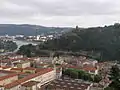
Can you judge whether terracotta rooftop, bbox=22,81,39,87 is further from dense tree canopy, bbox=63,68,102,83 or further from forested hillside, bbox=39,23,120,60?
forested hillside, bbox=39,23,120,60

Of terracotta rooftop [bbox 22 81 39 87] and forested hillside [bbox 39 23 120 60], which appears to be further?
forested hillside [bbox 39 23 120 60]

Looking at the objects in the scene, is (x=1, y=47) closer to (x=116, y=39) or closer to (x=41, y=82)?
(x=116, y=39)

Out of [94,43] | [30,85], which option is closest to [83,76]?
[30,85]

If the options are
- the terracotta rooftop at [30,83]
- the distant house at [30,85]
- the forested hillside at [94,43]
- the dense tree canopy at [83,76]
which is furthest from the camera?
the forested hillside at [94,43]

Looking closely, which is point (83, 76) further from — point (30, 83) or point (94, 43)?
point (94, 43)

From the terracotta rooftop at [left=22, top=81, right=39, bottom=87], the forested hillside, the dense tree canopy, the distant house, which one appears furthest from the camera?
the forested hillside

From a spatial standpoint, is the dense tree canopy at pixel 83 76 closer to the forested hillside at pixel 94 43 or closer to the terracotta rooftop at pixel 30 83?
the terracotta rooftop at pixel 30 83

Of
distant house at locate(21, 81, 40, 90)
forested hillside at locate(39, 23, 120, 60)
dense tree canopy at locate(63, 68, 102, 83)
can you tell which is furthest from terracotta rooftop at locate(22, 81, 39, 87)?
forested hillside at locate(39, 23, 120, 60)

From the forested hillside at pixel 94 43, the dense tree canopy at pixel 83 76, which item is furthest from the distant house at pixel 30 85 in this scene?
the forested hillside at pixel 94 43

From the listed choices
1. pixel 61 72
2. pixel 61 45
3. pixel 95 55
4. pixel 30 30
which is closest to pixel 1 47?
pixel 61 45

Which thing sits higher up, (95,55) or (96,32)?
(96,32)

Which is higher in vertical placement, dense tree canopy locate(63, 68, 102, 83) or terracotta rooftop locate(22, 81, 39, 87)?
terracotta rooftop locate(22, 81, 39, 87)
